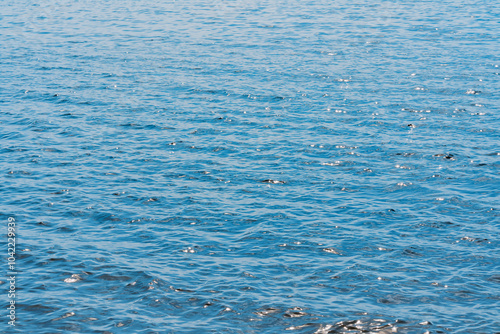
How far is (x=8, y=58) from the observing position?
180 ft

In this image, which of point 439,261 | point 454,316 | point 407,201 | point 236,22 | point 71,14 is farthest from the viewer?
point 71,14

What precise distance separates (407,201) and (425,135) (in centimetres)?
850

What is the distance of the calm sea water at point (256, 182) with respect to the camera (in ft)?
73.2

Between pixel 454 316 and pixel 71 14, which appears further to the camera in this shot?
pixel 71 14

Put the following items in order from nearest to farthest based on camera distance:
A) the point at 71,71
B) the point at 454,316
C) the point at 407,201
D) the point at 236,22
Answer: the point at 454,316 → the point at 407,201 → the point at 71,71 → the point at 236,22

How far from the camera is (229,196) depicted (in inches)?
1194

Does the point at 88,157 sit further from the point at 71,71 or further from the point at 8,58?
the point at 8,58

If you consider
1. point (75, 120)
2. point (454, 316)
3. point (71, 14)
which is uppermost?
point (71, 14)

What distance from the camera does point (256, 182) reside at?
31.6m

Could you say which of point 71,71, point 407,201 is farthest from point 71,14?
point 407,201

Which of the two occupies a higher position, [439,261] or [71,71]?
[71,71]

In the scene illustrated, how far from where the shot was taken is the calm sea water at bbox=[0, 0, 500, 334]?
22.3 metres

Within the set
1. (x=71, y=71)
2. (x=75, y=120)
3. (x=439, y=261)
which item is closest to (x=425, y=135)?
(x=439, y=261)

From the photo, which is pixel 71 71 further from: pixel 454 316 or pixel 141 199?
pixel 454 316
